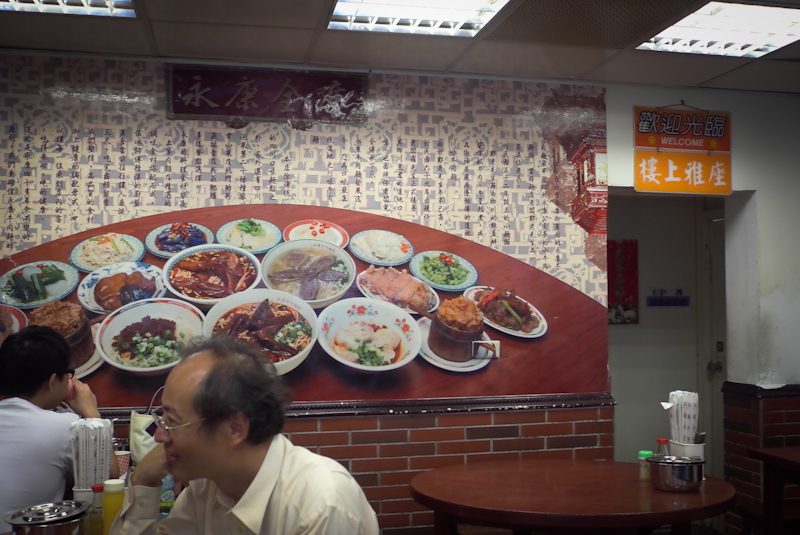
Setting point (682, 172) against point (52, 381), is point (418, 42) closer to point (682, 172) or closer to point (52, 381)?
point (682, 172)

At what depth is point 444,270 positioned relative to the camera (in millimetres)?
4328

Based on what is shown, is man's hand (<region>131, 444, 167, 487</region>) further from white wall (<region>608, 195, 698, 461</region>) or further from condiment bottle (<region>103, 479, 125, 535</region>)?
white wall (<region>608, 195, 698, 461</region>)

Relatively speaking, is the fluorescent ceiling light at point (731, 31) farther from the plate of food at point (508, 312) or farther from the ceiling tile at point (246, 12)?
the ceiling tile at point (246, 12)

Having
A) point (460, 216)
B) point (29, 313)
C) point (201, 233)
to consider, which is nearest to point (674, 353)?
point (460, 216)

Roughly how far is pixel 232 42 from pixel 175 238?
3.51 ft

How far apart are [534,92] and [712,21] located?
109 cm

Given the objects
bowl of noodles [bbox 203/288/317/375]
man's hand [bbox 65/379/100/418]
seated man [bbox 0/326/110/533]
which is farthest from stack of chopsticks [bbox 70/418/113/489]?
bowl of noodles [bbox 203/288/317/375]

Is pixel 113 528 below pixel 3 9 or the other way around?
below

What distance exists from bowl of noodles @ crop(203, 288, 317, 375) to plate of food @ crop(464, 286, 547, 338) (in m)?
0.96

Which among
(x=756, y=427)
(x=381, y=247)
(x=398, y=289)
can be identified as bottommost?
(x=756, y=427)

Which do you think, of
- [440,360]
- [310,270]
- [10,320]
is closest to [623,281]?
[440,360]

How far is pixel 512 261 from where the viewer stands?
4.43 meters

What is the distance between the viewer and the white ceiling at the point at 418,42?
347cm

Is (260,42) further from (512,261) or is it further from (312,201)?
(512,261)
